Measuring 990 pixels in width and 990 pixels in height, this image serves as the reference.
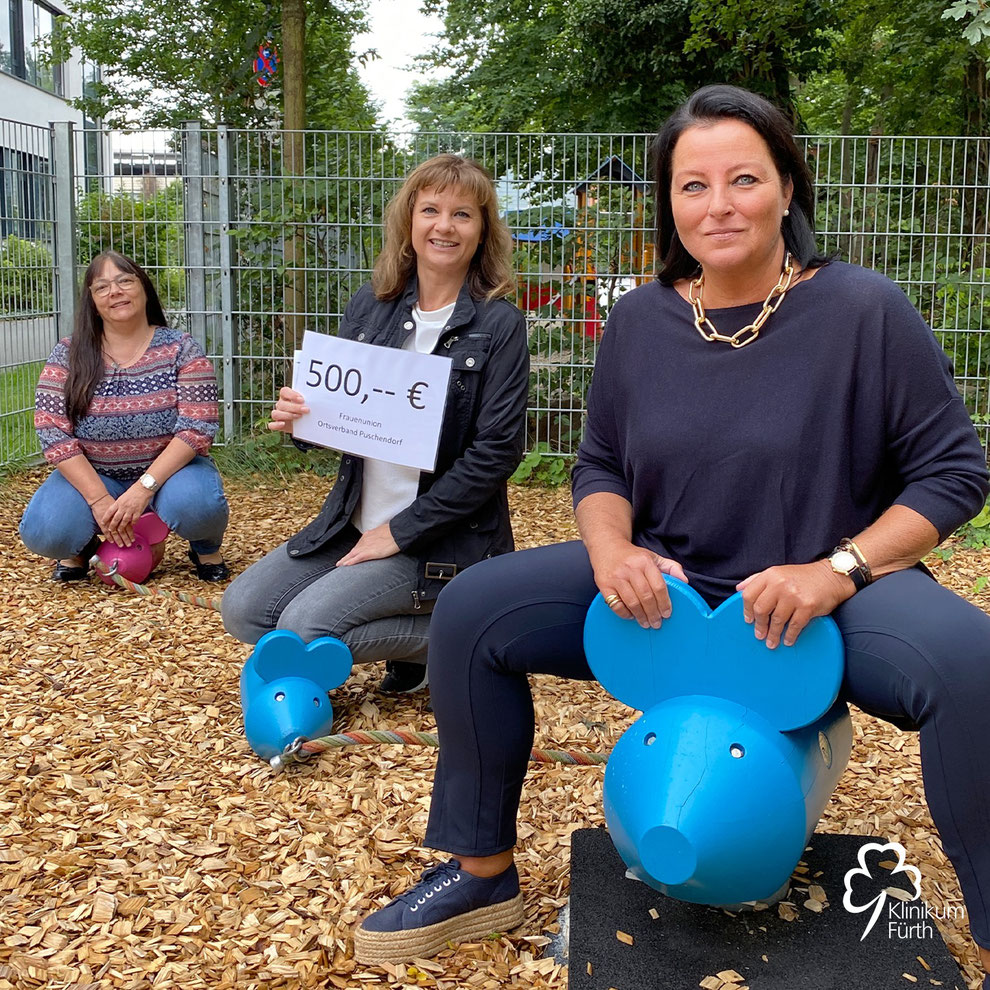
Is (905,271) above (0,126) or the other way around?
the other way around

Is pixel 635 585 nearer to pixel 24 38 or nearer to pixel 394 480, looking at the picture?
pixel 394 480

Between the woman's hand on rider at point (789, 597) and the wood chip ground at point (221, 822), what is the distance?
2.23ft

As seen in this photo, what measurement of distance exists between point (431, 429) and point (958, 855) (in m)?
2.01

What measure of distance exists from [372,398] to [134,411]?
1711mm

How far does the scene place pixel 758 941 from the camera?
2.06m

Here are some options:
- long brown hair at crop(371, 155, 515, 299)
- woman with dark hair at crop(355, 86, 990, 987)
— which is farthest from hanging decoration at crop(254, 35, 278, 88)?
woman with dark hair at crop(355, 86, 990, 987)

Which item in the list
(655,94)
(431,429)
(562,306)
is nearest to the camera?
(431,429)

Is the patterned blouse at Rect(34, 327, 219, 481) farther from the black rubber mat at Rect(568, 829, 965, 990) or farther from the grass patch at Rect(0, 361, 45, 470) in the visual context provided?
the black rubber mat at Rect(568, 829, 965, 990)

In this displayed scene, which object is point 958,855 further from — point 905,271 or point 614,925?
point 905,271

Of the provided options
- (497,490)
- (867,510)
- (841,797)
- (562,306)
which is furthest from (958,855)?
(562,306)

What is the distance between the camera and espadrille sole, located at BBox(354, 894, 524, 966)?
2.12 meters

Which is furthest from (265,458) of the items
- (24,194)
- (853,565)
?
(853,565)

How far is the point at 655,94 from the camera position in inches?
527

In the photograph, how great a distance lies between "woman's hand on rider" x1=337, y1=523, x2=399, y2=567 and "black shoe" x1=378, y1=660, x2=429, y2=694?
0.46 m
